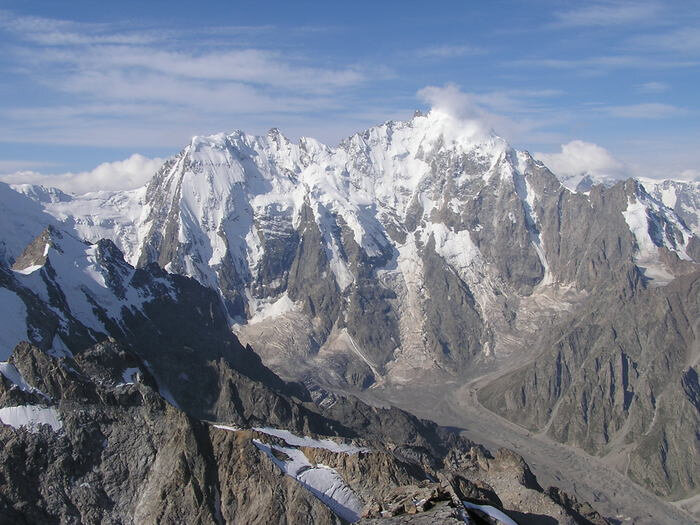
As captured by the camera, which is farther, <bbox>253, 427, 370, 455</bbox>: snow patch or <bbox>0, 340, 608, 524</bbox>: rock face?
<bbox>253, 427, 370, 455</bbox>: snow patch

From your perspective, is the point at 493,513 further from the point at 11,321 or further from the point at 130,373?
the point at 11,321

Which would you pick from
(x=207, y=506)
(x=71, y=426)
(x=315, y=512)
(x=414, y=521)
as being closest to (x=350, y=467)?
(x=315, y=512)

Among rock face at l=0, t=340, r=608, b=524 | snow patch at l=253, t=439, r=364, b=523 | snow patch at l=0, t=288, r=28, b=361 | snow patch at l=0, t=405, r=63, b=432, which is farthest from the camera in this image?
snow patch at l=0, t=288, r=28, b=361

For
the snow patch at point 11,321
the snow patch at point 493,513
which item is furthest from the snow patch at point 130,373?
the snow patch at point 493,513

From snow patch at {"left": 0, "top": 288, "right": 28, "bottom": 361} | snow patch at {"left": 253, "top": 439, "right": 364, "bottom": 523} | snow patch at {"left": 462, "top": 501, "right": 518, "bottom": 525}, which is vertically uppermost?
snow patch at {"left": 462, "top": 501, "right": 518, "bottom": 525}

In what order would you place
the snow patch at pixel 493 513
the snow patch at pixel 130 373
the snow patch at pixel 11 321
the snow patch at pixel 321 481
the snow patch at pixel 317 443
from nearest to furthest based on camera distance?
the snow patch at pixel 493 513 → the snow patch at pixel 321 481 → the snow patch at pixel 317 443 → the snow patch at pixel 130 373 → the snow patch at pixel 11 321

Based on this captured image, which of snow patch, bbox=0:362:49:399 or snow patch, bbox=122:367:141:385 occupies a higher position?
snow patch, bbox=0:362:49:399

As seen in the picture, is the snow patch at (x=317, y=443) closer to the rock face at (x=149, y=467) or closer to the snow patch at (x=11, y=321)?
the rock face at (x=149, y=467)

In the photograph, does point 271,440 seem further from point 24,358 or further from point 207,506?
point 24,358

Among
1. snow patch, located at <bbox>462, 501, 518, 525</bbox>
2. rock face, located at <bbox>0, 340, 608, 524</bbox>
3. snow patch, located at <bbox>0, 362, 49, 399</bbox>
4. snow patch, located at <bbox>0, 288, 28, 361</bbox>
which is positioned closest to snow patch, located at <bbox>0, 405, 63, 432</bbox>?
rock face, located at <bbox>0, 340, 608, 524</bbox>

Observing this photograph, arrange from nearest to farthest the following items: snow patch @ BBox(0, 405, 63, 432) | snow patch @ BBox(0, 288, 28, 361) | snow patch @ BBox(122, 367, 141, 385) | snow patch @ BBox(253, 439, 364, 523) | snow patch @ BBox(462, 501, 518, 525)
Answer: snow patch @ BBox(462, 501, 518, 525), snow patch @ BBox(253, 439, 364, 523), snow patch @ BBox(0, 405, 63, 432), snow patch @ BBox(122, 367, 141, 385), snow patch @ BBox(0, 288, 28, 361)

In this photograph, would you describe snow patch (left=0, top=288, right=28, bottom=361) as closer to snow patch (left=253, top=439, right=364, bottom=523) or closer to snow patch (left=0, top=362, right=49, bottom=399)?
snow patch (left=0, top=362, right=49, bottom=399)
